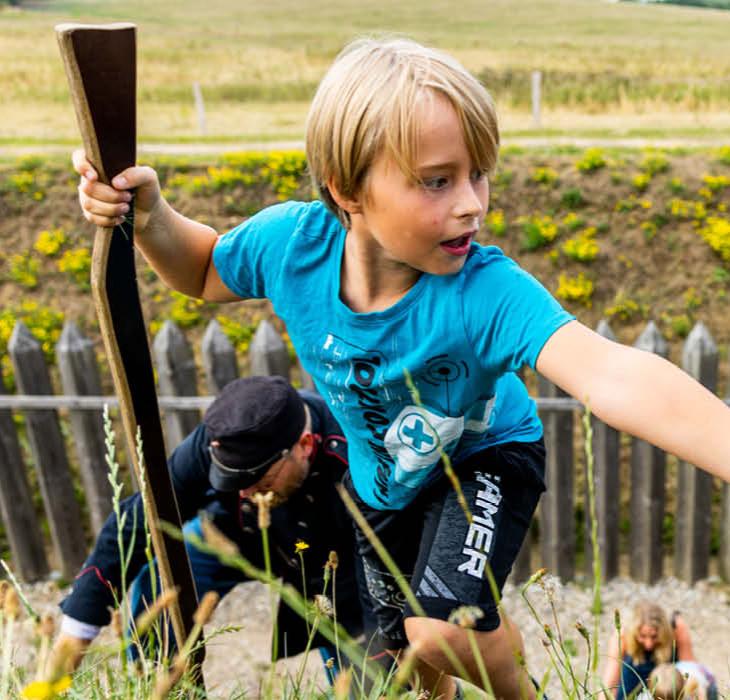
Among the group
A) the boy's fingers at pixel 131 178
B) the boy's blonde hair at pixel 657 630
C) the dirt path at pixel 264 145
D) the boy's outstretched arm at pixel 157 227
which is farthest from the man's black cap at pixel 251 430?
the dirt path at pixel 264 145

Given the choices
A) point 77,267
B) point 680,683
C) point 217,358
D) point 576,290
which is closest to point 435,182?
point 680,683

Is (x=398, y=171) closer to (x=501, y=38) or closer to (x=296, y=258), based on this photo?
(x=296, y=258)

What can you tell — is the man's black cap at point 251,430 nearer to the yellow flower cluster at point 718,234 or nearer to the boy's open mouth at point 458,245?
the boy's open mouth at point 458,245

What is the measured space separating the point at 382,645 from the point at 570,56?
69.7ft

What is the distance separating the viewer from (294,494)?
129 inches

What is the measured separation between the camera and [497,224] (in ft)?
25.0

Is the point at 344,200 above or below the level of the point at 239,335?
above

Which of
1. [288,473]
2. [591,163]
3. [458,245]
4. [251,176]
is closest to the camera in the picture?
[458,245]

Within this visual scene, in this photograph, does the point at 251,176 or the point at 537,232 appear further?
the point at 251,176

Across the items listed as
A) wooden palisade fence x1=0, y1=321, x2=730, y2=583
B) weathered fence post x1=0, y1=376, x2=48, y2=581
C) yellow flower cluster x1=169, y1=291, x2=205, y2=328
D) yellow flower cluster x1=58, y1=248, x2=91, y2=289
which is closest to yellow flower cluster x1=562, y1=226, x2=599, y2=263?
wooden palisade fence x1=0, y1=321, x2=730, y2=583

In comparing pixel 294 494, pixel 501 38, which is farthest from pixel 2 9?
pixel 294 494

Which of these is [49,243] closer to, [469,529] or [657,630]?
[657,630]

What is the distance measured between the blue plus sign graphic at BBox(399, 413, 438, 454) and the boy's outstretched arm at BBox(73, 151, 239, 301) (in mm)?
644

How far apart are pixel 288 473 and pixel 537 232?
4911 millimetres
